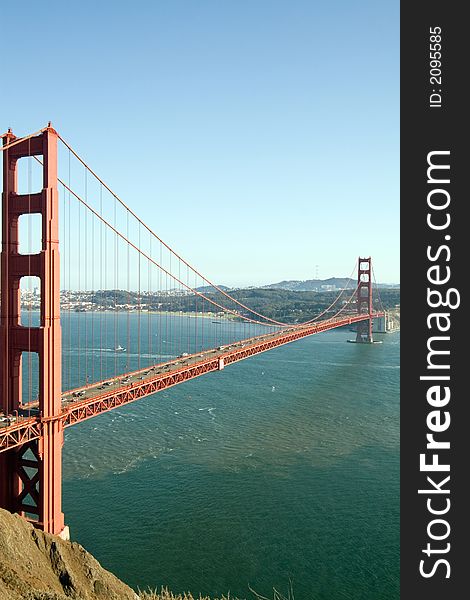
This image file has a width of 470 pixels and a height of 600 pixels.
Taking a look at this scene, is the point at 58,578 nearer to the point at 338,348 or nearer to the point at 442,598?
the point at 442,598

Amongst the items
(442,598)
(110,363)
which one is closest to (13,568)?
(442,598)

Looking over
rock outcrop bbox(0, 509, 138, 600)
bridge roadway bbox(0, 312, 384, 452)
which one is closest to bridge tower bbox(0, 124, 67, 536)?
bridge roadway bbox(0, 312, 384, 452)

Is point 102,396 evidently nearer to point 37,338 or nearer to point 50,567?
point 37,338

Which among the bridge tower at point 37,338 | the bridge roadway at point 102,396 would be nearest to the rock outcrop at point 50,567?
the bridge roadway at point 102,396

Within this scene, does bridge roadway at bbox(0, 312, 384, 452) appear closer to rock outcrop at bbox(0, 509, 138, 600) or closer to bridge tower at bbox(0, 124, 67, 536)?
bridge tower at bbox(0, 124, 67, 536)

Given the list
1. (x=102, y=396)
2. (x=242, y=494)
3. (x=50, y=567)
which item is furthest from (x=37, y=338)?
(x=242, y=494)

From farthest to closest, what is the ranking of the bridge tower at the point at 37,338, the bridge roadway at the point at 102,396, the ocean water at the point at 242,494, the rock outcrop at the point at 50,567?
the bridge tower at the point at 37,338, the ocean water at the point at 242,494, the bridge roadway at the point at 102,396, the rock outcrop at the point at 50,567

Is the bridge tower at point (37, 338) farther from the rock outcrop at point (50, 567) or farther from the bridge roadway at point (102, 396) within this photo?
the rock outcrop at point (50, 567)
